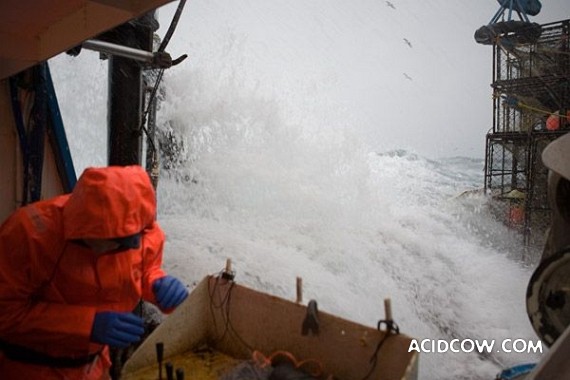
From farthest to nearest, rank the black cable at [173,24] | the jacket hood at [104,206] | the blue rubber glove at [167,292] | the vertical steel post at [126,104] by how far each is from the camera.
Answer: the vertical steel post at [126,104] < the black cable at [173,24] < the blue rubber glove at [167,292] < the jacket hood at [104,206]

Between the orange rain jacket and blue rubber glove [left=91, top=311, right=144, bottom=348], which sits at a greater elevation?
the orange rain jacket

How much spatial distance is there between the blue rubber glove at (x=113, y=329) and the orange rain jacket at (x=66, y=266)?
0.03 metres

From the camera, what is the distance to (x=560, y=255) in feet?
4.93

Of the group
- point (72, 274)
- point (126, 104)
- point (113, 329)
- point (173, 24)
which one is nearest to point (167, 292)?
point (113, 329)

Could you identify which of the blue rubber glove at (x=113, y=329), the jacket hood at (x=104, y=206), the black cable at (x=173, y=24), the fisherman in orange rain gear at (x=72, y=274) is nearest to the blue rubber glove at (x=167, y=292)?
the fisherman in orange rain gear at (x=72, y=274)

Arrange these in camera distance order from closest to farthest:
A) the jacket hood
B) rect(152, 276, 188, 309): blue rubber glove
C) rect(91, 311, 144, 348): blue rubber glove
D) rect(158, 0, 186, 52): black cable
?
the jacket hood, rect(91, 311, 144, 348): blue rubber glove, rect(152, 276, 188, 309): blue rubber glove, rect(158, 0, 186, 52): black cable

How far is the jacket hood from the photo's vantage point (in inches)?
52.1

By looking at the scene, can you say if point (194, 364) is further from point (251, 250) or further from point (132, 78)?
point (251, 250)

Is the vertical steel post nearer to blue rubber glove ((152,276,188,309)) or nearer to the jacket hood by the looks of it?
blue rubber glove ((152,276,188,309))

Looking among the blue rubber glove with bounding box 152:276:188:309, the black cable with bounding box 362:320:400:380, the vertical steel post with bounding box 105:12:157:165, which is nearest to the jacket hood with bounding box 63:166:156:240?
the blue rubber glove with bounding box 152:276:188:309

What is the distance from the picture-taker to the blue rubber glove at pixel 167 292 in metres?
1.80

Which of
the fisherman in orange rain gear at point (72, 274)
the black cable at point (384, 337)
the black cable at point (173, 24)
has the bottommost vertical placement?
the black cable at point (384, 337)

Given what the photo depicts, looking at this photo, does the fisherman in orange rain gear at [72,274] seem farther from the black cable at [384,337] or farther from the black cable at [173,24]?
the black cable at [173,24]

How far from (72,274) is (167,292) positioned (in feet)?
1.51
